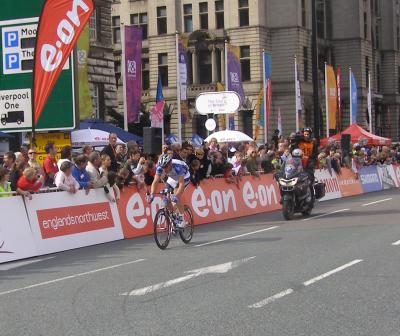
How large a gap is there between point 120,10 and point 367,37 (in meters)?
25.0

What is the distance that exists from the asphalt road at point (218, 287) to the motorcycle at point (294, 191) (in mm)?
2999

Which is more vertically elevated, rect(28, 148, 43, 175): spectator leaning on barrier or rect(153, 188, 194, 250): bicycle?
rect(28, 148, 43, 175): spectator leaning on barrier

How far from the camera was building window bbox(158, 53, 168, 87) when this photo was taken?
69.1 metres

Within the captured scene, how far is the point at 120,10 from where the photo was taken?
2813 inches

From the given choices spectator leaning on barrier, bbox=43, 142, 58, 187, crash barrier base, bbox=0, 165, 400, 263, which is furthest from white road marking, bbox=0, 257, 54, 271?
spectator leaning on barrier, bbox=43, 142, 58, 187

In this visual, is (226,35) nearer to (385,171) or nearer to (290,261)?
(385,171)

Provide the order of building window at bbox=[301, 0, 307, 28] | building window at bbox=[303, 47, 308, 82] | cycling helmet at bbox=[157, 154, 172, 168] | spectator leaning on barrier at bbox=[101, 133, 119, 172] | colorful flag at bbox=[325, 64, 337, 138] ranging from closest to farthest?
cycling helmet at bbox=[157, 154, 172, 168], spectator leaning on barrier at bbox=[101, 133, 119, 172], colorful flag at bbox=[325, 64, 337, 138], building window at bbox=[301, 0, 307, 28], building window at bbox=[303, 47, 308, 82]

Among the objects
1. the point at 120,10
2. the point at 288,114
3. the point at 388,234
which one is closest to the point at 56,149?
the point at 388,234

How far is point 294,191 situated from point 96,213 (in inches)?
215

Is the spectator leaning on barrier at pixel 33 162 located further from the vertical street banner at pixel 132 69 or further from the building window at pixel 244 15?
the building window at pixel 244 15

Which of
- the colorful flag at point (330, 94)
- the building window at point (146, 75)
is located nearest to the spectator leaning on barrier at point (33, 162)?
the colorful flag at point (330, 94)

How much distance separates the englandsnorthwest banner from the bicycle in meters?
4.22

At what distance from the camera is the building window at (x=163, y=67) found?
69.1m

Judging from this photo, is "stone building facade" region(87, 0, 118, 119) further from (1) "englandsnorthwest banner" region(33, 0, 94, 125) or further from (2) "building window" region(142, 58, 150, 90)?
(2) "building window" region(142, 58, 150, 90)
